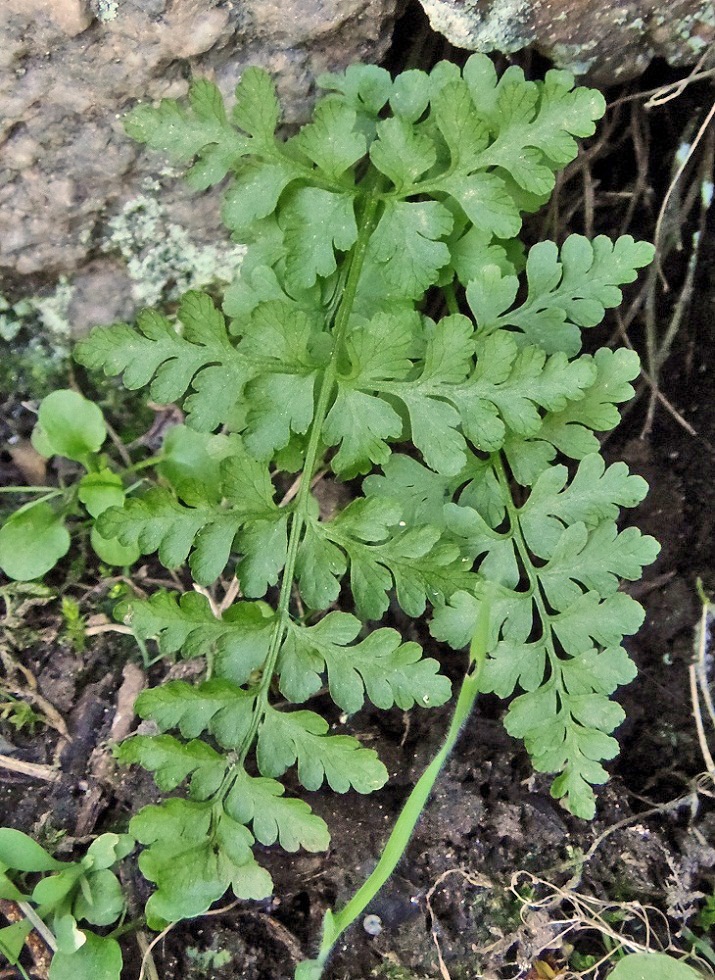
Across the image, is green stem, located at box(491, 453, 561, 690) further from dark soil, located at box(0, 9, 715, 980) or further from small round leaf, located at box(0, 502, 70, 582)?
small round leaf, located at box(0, 502, 70, 582)

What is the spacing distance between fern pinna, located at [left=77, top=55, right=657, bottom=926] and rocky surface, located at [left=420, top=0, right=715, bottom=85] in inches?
4.3

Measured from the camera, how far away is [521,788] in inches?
75.2

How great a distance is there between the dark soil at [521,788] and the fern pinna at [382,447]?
0.24 m

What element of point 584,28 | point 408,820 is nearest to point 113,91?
Answer: point 584,28

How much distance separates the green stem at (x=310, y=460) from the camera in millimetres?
1722

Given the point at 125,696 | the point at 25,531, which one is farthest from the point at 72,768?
the point at 25,531

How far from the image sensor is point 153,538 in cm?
173

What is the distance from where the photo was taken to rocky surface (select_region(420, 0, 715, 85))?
1.81 metres

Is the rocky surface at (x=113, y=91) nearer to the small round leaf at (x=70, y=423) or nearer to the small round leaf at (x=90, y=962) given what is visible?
the small round leaf at (x=70, y=423)

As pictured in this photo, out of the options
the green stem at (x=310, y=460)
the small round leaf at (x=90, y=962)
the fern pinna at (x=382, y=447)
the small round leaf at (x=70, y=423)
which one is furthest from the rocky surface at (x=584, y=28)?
the small round leaf at (x=90, y=962)

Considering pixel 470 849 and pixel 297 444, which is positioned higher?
pixel 297 444

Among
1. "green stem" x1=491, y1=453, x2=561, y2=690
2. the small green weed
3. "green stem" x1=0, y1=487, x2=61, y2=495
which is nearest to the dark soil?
"green stem" x1=0, y1=487, x2=61, y2=495

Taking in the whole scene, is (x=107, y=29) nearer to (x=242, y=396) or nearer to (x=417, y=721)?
(x=242, y=396)

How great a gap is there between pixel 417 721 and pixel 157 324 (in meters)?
1.14
